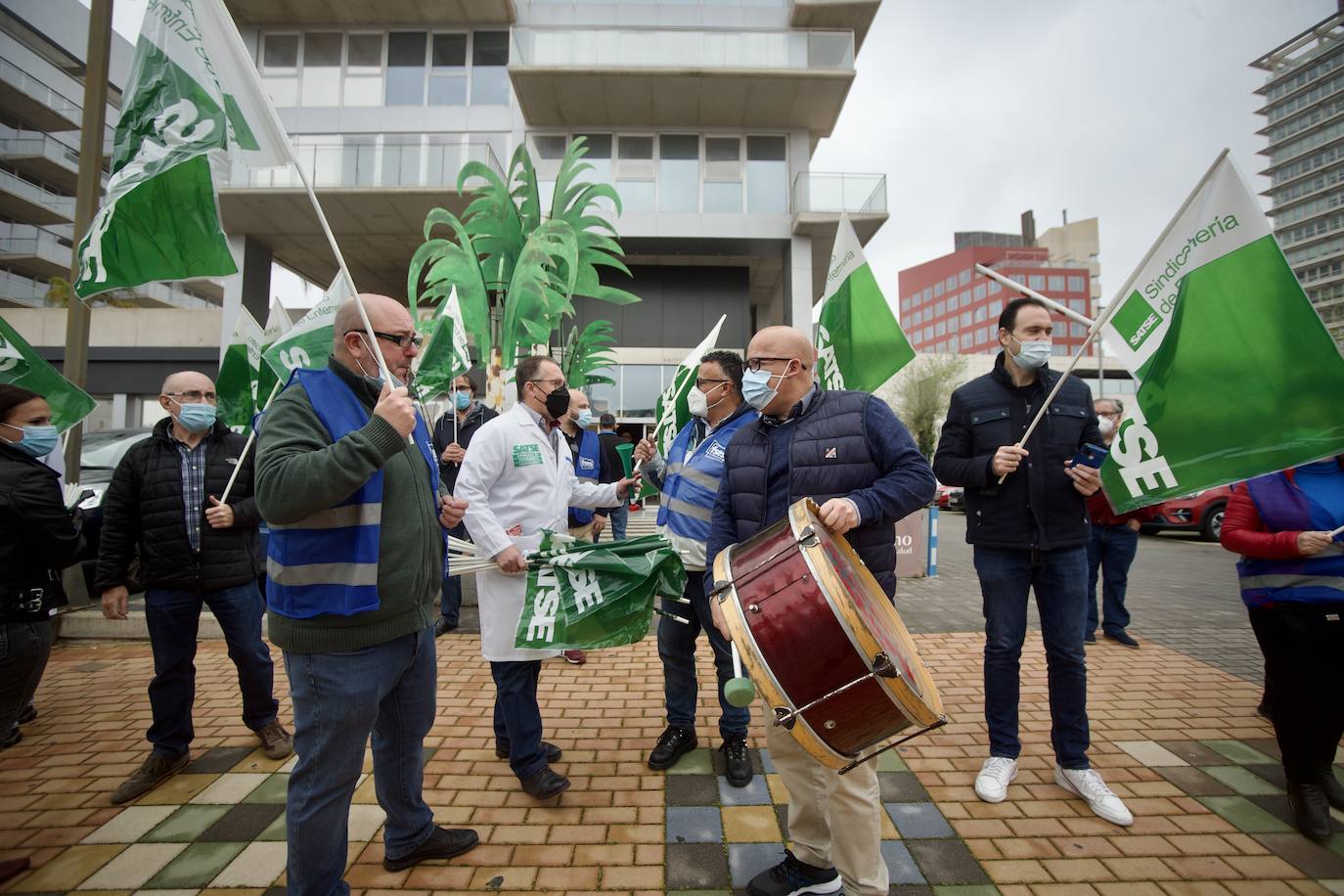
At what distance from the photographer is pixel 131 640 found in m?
6.08

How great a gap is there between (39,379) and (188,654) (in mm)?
1902

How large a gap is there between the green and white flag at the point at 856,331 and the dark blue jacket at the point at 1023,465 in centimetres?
75

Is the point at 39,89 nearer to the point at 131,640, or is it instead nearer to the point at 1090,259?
the point at 131,640

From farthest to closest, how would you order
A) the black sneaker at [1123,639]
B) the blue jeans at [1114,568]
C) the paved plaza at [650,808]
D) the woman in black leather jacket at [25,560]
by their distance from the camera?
1. the blue jeans at [1114,568]
2. the black sneaker at [1123,639]
3. the woman in black leather jacket at [25,560]
4. the paved plaza at [650,808]

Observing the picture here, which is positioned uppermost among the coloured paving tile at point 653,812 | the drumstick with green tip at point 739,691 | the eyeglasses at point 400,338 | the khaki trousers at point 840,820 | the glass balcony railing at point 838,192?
the glass balcony railing at point 838,192

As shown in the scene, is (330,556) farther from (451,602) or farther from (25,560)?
(451,602)

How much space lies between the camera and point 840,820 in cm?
229

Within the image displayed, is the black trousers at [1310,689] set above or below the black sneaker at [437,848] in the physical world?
above

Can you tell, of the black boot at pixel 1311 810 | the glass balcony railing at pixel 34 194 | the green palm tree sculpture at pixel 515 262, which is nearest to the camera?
the black boot at pixel 1311 810

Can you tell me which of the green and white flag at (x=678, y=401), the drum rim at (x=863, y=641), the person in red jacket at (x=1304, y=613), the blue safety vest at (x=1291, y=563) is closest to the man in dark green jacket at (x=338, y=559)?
the drum rim at (x=863, y=641)

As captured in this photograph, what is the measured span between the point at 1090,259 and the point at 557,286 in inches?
4441

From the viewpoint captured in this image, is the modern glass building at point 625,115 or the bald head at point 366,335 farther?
the modern glass building at point 625,115

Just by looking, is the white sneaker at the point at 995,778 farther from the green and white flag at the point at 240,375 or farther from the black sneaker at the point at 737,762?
the green and white flag at the point at 240,375

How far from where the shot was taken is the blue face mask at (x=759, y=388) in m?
2.71
